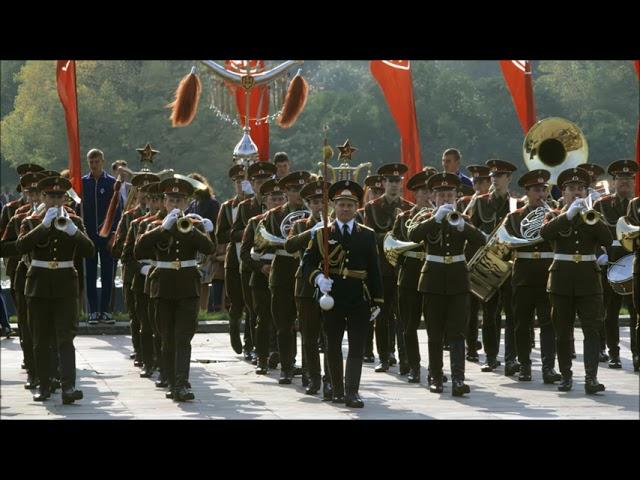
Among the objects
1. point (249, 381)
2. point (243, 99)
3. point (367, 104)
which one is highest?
point (367, 104)

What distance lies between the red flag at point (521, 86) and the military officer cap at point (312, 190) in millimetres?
5758

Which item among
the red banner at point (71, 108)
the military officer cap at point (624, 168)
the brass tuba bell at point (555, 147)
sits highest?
the red banner at point (71, 108)

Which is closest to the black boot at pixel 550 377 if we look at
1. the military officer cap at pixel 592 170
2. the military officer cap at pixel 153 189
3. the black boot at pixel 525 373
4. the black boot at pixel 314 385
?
the black boot at pixel 525 373

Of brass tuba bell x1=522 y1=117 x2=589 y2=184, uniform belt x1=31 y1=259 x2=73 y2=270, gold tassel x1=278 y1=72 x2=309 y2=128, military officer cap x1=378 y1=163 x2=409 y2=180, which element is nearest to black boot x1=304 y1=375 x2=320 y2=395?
uniform belt x1=31 y1=259 x2=73 y2=270

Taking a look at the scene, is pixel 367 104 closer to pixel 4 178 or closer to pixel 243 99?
pixel 4 178

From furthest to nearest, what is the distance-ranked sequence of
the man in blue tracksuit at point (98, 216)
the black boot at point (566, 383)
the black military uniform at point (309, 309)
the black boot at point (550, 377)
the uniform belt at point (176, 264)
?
the man in blue tracksuit at point (98, 216) → the black boot at point (550, 377) → the black boot at point (566, 383) → the black military uniform at point (309, 309) → the uniform belt at point (176, 264)

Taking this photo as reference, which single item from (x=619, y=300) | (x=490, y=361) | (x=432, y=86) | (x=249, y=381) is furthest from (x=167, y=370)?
(x=432, y=86)

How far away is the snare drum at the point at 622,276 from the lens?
14.5 metres

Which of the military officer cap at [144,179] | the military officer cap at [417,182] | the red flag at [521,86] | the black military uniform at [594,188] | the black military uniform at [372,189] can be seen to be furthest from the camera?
the red flag at [521,86]

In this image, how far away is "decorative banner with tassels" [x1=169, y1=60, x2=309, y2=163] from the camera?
1933cm

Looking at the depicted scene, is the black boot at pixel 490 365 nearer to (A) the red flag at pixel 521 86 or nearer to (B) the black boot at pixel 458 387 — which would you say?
(B) the black boot at pixel 458 387

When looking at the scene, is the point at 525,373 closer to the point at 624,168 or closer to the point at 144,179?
the point at 624,168

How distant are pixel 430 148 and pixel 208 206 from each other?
105 feet

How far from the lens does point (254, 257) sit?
47.8ft
